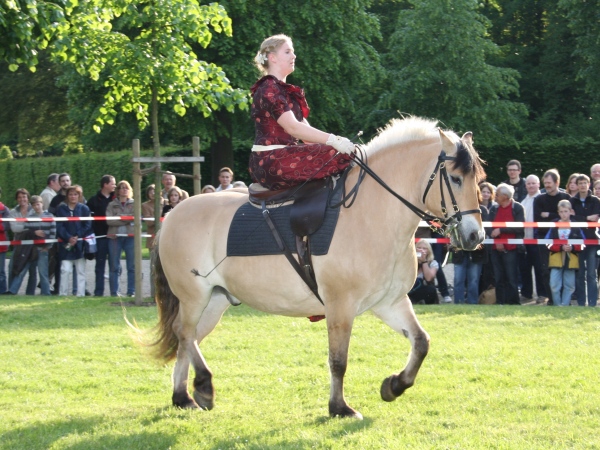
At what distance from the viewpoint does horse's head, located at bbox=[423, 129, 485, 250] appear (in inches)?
260

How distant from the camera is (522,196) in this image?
52.5ft

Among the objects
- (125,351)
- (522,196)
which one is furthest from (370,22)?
(125,351)

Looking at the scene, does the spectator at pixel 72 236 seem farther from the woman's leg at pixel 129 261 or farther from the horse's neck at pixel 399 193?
the horse's neck at pixel 399 193

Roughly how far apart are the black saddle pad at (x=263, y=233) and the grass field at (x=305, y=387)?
1.30 metres

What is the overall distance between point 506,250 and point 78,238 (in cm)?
737

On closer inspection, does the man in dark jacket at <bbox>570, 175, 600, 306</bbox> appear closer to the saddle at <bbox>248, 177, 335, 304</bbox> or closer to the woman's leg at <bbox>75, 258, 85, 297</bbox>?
the saddle at <bbox>248, 177, 335, 304</bbox>

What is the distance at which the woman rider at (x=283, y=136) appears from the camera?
7.00 meters

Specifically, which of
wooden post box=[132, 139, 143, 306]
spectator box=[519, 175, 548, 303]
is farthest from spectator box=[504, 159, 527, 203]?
wooden post box=[132, 139, 143, 306]

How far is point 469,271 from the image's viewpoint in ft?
48.2

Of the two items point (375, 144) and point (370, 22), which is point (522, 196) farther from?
point (370, 22)

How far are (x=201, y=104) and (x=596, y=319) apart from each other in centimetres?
676

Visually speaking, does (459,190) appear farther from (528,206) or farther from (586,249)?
(528,206)

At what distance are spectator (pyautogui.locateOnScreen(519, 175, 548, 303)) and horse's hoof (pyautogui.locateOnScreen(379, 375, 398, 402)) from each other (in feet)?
25.8

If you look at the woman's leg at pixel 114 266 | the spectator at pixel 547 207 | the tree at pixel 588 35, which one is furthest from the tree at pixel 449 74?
the woman's leg at pixel 114 266
